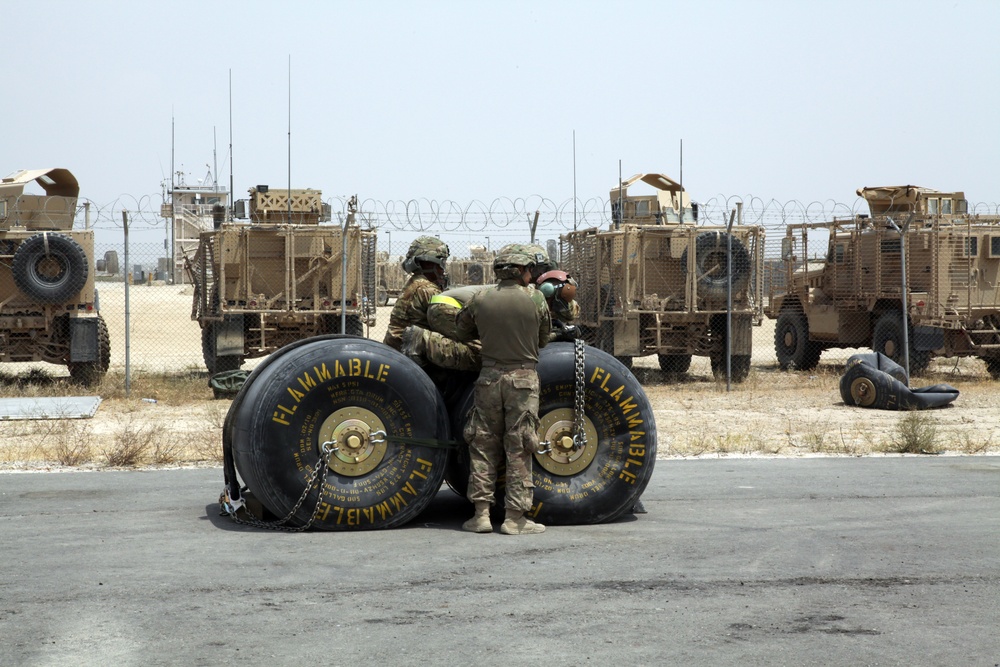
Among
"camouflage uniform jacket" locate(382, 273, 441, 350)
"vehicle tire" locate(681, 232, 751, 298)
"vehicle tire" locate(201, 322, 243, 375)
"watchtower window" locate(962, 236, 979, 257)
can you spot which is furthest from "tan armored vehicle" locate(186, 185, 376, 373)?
"watchtower window" locate(962, 236, 979, 257)

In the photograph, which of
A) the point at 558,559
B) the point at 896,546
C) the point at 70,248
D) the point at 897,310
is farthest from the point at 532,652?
the point at 897,310

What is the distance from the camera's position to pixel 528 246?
25.0 feet

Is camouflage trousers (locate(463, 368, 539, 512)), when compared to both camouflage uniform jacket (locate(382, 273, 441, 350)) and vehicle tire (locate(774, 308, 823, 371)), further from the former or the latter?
vehicle tire (locate(774, 308, 823, 371))

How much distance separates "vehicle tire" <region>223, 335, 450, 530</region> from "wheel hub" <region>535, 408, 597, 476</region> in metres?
0.64

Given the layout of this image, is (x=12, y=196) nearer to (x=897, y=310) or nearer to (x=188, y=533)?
(x=188, y=533)

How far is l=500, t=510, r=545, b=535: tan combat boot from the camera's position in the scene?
721cm

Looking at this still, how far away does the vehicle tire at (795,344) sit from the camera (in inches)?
882

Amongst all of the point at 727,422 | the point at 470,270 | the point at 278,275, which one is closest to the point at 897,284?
the point at 727,422

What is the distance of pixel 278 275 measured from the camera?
17.5 m

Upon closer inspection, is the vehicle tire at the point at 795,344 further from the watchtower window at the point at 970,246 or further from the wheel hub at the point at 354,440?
the wheel hub at the point at 354,440

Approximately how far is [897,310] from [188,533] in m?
15.3

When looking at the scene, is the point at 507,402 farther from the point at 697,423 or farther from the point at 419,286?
the point at 697,423

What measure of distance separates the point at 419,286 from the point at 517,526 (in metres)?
1.83

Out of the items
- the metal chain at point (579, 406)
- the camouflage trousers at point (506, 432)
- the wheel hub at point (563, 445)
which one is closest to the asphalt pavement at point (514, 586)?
the camouflage trousers at point (506, 432)
